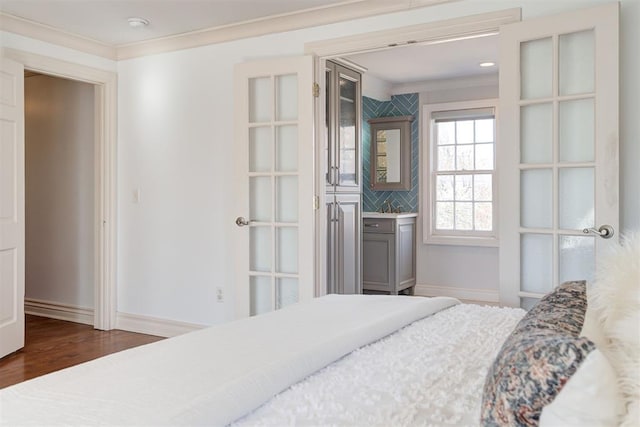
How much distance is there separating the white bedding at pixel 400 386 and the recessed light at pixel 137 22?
3148 mm

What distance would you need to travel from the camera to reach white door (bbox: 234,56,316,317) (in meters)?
3.82

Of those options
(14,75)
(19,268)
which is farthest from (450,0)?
(19,268)

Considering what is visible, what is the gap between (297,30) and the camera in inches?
152

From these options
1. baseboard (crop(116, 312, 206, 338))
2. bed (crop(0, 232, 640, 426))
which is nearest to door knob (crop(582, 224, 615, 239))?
bed (crop(0, 232, 640, 426))

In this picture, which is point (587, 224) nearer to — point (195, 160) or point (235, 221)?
point (235, 221)

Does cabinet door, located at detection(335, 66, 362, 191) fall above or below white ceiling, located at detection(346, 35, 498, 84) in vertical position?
below

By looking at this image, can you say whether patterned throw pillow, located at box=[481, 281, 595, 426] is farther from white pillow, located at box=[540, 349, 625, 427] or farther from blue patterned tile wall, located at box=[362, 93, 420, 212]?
blue patterned tile wall, located at box=[362, 93, 420, 212]

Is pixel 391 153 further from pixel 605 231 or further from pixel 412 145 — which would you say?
pixel 605 231

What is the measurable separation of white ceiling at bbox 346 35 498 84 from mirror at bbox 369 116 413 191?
1.62ft

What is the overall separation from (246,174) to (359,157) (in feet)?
5.02

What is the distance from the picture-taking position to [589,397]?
79 centimetres

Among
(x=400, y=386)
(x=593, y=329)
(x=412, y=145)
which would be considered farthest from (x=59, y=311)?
(x=593, y=329)

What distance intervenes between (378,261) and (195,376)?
4881 millimetres

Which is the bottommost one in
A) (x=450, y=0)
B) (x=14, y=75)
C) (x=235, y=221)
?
(x=235, y=221)
